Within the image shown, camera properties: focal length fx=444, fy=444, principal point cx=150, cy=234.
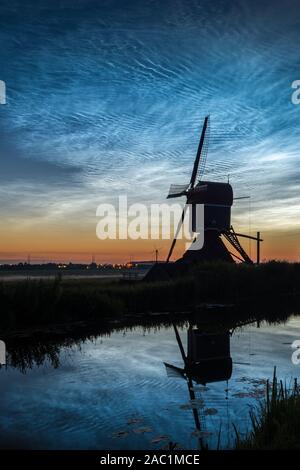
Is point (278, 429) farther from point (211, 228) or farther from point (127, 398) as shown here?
point (211, 228)

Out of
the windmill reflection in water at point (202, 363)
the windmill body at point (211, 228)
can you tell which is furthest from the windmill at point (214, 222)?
the windmill reflection in water at point (202, 363)

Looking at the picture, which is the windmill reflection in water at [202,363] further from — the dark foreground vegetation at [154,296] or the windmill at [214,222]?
the windmill at [214,222]

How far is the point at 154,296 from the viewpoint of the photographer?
Result: 79.5 ft

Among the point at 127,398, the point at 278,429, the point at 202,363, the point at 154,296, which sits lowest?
the point at 202,363

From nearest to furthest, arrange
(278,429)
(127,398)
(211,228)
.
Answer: (278,429)
(127,398)
(211,228)

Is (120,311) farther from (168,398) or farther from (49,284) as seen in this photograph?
(168,398)

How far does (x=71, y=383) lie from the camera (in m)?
10.2

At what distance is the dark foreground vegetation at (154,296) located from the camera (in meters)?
16.9

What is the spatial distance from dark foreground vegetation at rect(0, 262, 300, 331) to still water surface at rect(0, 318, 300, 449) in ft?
12.2

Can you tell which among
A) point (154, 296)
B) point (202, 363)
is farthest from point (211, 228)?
point (202, 363)

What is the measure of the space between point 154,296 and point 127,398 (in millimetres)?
15290

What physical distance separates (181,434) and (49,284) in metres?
12.3

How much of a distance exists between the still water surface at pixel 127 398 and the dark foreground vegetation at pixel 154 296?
3.72m

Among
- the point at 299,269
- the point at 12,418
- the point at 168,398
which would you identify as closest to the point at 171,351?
the point at 168,398
